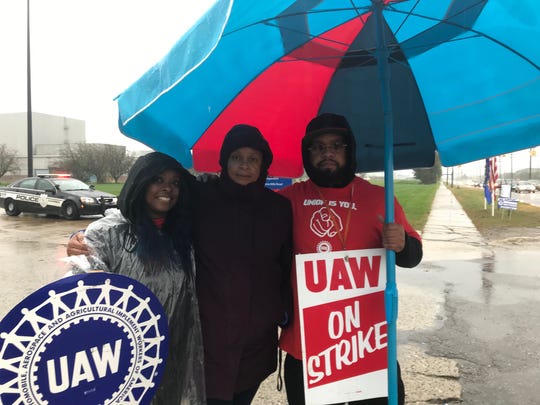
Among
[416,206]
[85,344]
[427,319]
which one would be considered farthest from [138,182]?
[416,206]

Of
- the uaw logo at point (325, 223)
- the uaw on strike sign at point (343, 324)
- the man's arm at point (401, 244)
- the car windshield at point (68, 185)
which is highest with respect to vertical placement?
the car windshield at point (68, 185)

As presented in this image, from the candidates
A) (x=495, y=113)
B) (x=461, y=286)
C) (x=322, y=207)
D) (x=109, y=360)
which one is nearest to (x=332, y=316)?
(x=322, y=207)

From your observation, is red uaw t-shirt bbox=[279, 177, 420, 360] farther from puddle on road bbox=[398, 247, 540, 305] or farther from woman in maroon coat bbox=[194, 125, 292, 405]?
puddle on road bbox=[398, 247, 540, 305]

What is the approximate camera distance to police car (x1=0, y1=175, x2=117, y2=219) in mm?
14250

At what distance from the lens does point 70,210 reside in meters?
14.4

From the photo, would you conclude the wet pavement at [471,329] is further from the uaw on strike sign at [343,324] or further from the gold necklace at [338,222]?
the gold necklace at [338,222]

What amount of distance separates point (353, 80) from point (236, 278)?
1.46 m

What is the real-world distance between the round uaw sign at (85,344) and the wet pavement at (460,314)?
77cm

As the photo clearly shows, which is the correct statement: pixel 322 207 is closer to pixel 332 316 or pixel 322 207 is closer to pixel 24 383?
pixel 332 316

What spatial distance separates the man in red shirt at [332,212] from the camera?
1993 mm

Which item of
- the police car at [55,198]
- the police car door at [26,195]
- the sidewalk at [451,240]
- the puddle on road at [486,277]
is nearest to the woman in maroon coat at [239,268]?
the puddle on road at [486,277]

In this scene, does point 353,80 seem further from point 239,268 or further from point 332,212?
point 239,268

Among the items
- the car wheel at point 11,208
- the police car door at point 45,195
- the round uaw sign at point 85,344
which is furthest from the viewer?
the car wheel at point 11,208

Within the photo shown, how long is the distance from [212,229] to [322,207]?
56 cm
